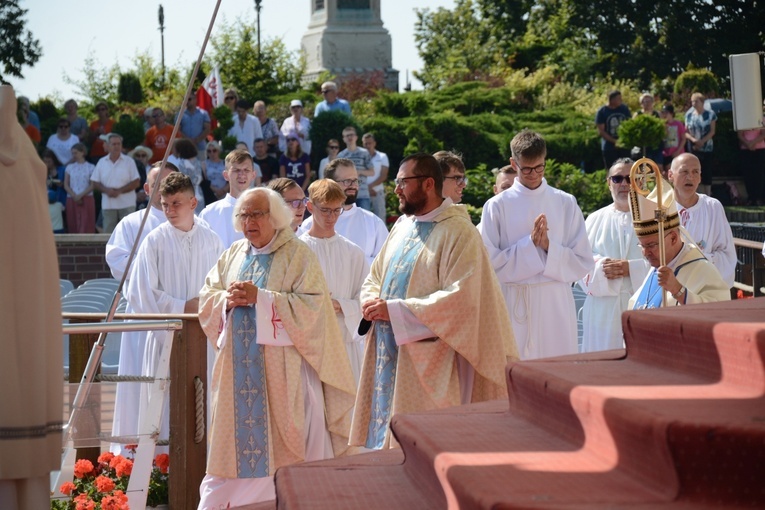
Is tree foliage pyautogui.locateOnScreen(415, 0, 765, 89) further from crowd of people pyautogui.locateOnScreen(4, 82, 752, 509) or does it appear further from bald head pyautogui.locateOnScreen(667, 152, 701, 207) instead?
crowd of people pyautogui.locateOnScreen(4, 82, 752, 509)

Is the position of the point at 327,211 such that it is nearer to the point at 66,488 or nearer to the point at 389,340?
the point at 389,340

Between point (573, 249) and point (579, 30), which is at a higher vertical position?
point (579, 30)

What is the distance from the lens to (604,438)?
3721 mm

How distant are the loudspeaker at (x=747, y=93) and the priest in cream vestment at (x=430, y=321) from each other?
1.47 meters

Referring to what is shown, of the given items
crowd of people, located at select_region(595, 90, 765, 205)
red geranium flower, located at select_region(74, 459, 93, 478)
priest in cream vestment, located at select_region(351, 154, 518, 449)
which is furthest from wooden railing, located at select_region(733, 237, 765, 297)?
crowd of people, located at select_region(595, 90, 765, 205)

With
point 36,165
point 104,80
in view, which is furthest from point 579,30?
point 36,165

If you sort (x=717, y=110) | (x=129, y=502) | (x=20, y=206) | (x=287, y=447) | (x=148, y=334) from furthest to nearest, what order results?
(x=717, y=110) → (x=148, y=334) → (x=287, y=447) → (x=129, y=502) → (x=20, y=206)

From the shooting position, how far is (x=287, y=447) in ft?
22.5

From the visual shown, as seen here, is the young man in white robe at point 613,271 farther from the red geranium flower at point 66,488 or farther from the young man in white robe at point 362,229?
the red geranium flower at point 66,488

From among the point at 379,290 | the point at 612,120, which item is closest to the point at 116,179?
the point at 612,120

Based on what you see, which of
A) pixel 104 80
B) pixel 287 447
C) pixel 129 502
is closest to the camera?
pixel 129 502

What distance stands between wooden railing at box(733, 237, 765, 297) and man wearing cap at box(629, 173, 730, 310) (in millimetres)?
4074

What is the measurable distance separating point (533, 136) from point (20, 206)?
4.69 meters

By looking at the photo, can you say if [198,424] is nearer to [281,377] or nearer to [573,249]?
[281,377]
